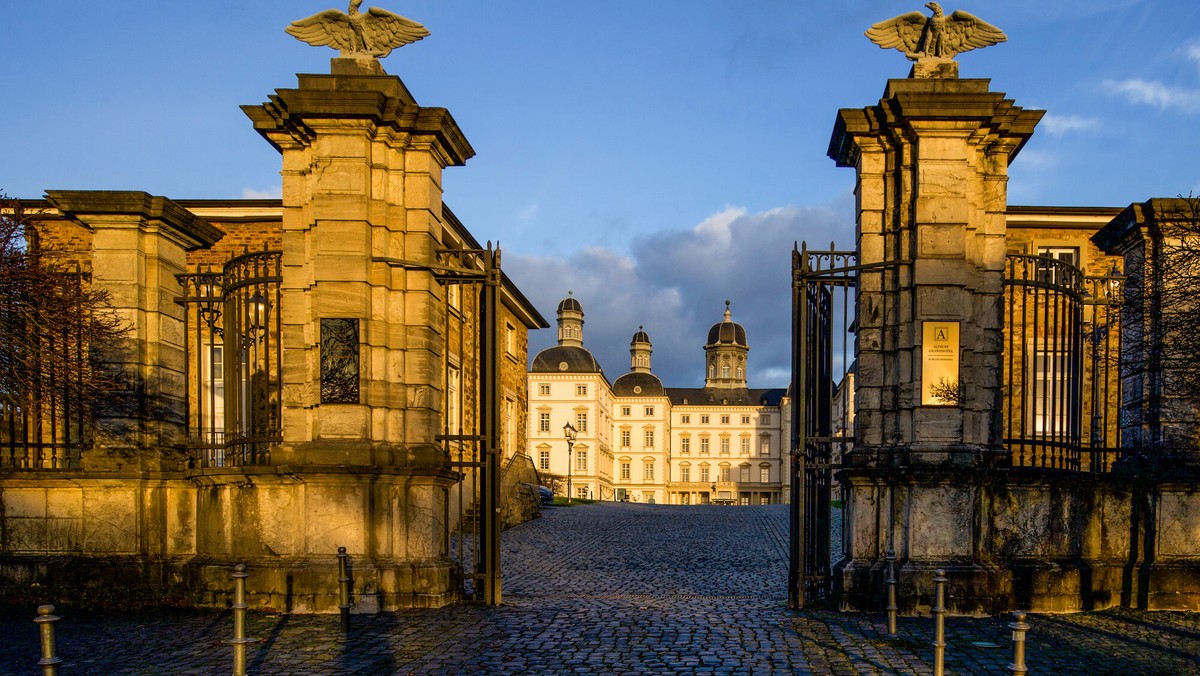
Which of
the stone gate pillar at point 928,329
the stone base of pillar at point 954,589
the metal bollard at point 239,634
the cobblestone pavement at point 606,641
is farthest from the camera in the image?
the stone gate pillar at point 928,329

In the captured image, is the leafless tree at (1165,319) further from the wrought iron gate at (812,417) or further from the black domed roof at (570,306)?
the black domed roof at (570,306)

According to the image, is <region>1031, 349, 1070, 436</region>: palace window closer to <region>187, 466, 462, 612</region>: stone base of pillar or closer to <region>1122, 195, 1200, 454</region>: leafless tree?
<region>1122, 195, 1200, 454</region>: leafless tree

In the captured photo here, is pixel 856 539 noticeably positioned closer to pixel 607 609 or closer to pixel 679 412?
pixel 607 609

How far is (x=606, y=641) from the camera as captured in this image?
362 inches

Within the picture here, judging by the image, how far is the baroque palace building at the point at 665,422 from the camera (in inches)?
3848

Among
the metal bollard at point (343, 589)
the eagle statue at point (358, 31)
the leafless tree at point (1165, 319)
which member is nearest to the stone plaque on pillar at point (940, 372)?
the leafless tree at point (1165, 319)

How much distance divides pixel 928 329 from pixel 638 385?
334 feet

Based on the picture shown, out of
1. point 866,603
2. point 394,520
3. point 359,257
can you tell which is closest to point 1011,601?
point 866,603

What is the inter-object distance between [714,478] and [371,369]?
106m

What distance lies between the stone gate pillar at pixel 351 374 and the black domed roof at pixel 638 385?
100108 mm

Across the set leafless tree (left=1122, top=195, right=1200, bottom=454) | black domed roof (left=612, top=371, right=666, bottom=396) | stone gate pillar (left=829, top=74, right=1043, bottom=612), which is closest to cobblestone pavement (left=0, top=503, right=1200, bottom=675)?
stone gate pillar (left=829, top=74, right=1043, bottom=612)

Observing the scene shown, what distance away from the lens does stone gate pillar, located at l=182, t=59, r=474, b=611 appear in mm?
10844

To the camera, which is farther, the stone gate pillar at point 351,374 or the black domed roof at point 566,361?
the black domed roof at point 566,361

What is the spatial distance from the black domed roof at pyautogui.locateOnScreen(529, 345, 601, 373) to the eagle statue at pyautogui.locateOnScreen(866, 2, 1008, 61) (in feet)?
285
